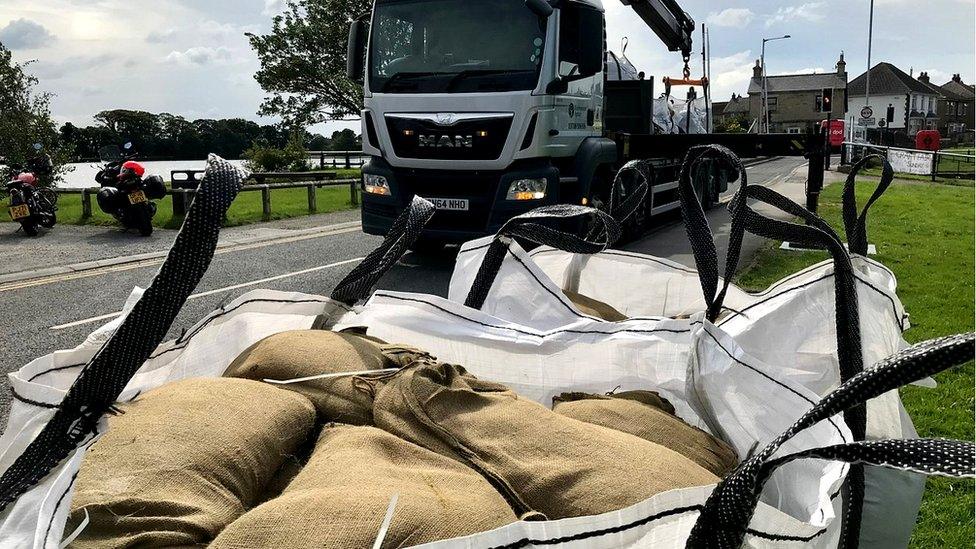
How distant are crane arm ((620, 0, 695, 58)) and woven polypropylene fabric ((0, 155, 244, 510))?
1207cm

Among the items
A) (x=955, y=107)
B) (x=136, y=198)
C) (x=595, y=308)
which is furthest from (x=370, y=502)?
(x=955, y=107)

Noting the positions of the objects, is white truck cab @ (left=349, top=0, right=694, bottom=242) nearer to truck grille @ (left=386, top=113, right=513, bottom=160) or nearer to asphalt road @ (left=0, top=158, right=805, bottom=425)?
truck grille @ (left=386, top=113, right=513, bottom=160)

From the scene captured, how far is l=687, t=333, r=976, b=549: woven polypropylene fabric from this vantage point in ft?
2.64

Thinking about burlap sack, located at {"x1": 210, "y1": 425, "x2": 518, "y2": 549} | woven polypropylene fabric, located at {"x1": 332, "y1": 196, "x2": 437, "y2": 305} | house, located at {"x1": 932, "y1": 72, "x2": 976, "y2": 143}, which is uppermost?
house, located at {"x1": 932, "y1": 72, "x2": 976, "y2": 143}

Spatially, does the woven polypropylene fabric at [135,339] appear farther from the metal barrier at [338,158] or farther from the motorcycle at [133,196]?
the metal barrier at [338,158]

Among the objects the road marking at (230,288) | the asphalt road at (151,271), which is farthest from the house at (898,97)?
the road marking at (230,288)

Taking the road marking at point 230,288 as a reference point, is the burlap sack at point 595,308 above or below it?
above

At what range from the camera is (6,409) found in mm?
3840

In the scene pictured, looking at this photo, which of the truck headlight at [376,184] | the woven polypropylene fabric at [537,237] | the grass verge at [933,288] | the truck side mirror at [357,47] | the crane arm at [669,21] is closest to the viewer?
the woven polypropylene fabric at [537,237]

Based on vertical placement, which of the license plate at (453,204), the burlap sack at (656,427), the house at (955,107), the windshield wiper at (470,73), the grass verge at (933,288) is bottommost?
the grass verge at (933,288)

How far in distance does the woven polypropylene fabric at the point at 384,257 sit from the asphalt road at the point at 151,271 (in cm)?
236

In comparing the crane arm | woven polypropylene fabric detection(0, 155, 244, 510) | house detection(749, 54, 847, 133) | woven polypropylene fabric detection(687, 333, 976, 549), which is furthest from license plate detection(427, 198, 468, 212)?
house detection(749, 54, 847, 133)

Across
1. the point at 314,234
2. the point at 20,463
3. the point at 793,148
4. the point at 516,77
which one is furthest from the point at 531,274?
the point at 314,234

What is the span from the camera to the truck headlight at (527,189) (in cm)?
768
